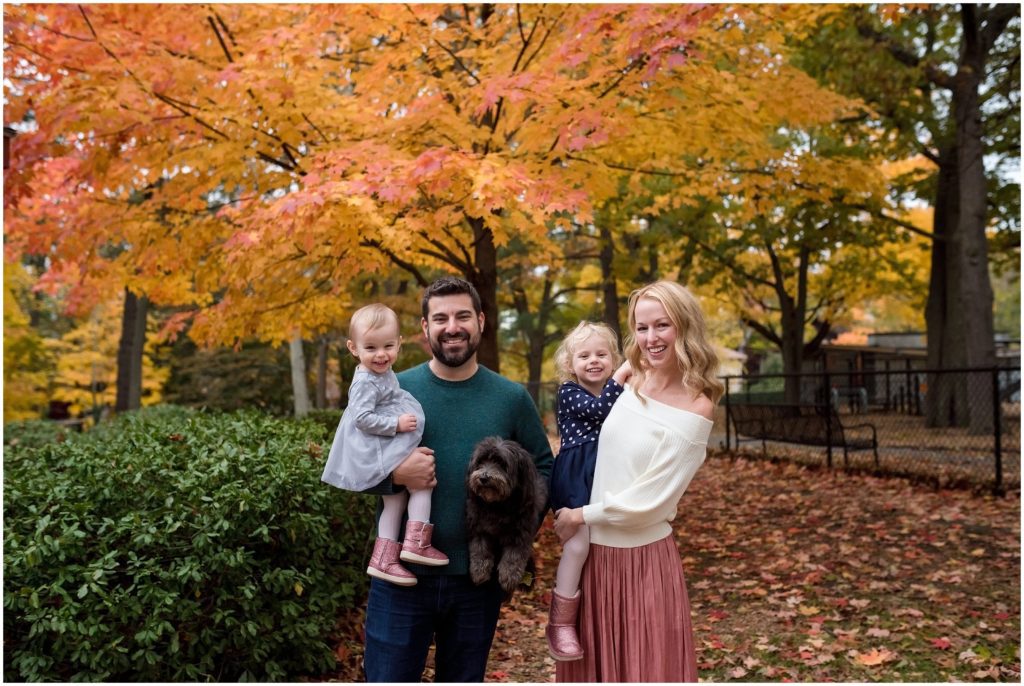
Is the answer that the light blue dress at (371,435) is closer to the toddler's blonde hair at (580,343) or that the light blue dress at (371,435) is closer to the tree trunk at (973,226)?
the toddler's blonde hair at (580,343)

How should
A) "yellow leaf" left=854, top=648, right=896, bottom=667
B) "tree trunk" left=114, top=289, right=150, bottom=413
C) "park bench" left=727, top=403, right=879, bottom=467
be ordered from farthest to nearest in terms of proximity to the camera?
"tree trunk" left=114, top=289, right=150, bottom=413 < "park bench" left=727, top=403, right=879, bottom=467 < "yellow leaf" left=854, top=648, right=896, bottom=667

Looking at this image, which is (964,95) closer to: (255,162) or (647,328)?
(255,162)

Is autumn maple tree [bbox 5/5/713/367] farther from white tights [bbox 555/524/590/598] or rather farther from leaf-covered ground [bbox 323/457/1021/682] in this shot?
leaf-covered ground [bbox 323/457/1021/682]

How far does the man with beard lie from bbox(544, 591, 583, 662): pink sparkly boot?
0.71ft

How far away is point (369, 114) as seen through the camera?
6.62 m

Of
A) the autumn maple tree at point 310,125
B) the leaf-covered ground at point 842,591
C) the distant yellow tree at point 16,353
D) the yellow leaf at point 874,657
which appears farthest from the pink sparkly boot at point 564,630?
the distant yellow tree at point 16,353

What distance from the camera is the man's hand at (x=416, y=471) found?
2701mm

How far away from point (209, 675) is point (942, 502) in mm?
8336

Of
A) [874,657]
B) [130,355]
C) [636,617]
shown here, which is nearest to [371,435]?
[636,617]

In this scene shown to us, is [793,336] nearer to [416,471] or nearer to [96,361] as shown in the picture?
[416,471]

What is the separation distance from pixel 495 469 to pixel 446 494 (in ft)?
0.91

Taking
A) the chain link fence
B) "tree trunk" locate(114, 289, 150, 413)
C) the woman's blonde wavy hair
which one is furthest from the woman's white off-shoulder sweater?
"tree trunk" locate(114, 289, 150, 413)

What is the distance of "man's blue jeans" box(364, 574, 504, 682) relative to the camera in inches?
110

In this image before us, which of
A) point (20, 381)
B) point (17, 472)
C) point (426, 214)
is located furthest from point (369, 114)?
point (20, 381)
